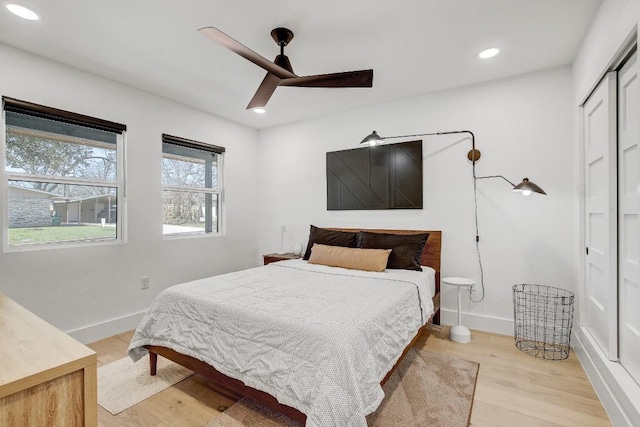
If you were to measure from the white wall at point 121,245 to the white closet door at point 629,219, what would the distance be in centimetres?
390

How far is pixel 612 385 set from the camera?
180cm

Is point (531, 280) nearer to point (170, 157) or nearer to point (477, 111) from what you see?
point (477, 111)

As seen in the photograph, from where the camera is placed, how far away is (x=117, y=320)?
311 cm

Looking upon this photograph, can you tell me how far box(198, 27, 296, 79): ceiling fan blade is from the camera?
1.68 m

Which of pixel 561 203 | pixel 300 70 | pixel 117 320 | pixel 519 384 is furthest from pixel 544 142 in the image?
pixel 117 320

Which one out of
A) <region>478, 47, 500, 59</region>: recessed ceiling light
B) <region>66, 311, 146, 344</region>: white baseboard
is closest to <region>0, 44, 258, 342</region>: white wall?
<region>66, 311, 146, 344</region>: white baseboard

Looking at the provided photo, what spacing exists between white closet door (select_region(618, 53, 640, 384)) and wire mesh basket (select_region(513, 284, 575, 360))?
906 mm

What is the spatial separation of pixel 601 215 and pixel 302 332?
2177 mm

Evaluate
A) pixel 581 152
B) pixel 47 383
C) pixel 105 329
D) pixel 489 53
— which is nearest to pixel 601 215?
pixel 581 152

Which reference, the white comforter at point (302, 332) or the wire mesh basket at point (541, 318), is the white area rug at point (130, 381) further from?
the wire mesh basket at point (541, 318)

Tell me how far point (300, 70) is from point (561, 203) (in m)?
2.65

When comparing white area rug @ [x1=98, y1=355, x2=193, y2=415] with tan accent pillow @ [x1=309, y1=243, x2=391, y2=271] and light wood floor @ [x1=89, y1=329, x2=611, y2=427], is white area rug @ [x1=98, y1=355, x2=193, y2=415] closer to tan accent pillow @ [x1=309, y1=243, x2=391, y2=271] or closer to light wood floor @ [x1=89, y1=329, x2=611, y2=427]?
light wood floor @ [x1=89, y1=329, x2=611, y2=427]

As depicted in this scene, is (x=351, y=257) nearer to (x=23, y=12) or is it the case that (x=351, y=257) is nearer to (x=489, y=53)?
(x=489, y=53)

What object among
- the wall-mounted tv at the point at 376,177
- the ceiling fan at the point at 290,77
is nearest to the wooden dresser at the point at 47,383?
the ceiling fan at the point at 290,77
